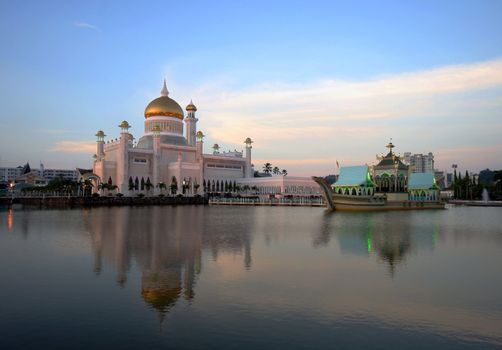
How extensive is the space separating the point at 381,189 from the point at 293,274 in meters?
45.4

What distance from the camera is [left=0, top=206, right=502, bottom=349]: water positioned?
7793 mm

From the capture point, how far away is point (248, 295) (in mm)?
10477

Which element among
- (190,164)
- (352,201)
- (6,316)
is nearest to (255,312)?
(6,316)

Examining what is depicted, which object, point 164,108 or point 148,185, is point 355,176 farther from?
point 164,108

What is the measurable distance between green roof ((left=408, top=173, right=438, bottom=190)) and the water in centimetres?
4457

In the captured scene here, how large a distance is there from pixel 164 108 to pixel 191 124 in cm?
804

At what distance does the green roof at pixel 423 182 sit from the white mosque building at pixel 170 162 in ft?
84.9

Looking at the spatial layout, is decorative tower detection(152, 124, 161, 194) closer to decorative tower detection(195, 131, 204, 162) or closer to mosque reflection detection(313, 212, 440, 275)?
decorative tower detection(195, 131, 204, 162)

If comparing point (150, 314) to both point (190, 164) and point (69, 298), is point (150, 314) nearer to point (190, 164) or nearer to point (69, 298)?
point (69, 298)

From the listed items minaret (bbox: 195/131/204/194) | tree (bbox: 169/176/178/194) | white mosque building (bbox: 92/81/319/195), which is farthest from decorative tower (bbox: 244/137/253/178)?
tree (bbox: 169/176/178/194)

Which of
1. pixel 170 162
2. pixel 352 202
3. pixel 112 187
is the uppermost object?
pixel 170 162

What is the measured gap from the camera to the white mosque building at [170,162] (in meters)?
73.4

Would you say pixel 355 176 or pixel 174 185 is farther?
pixel 174 185

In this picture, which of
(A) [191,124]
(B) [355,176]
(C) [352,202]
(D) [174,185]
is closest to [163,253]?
(C) [352,202]
